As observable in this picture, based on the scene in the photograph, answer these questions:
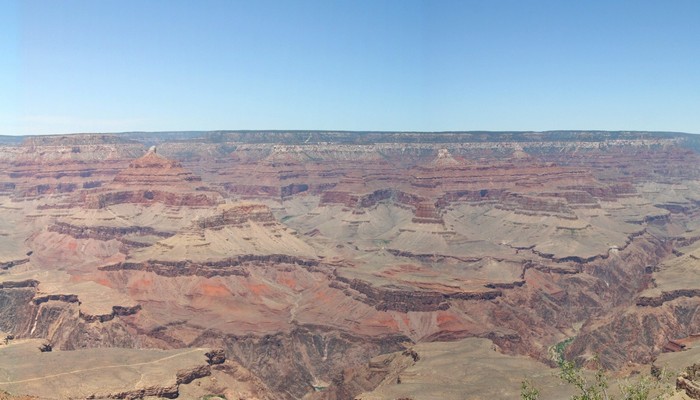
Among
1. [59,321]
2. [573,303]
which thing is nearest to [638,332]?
[573,303]

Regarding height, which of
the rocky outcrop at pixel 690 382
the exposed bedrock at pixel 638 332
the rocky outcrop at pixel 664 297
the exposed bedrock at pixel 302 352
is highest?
the rocky outcrop at pixel 690 382

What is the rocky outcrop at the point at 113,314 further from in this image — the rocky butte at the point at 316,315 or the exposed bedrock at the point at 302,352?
the exposed bedrock at the point at 302,352

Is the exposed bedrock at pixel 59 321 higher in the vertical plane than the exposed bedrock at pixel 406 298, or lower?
lower

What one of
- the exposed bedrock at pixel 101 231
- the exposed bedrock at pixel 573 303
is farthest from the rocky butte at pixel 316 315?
the exposed bedrock at pixel 101 231

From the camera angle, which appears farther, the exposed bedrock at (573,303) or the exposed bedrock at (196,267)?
the exposed bedrock at (196,267)

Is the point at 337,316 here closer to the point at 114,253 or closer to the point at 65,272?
the point at 65,272

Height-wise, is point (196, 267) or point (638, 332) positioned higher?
point (196, 267)

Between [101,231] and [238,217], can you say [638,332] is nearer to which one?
[238,217]

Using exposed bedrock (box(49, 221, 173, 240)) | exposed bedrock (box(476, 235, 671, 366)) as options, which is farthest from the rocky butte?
exposed bedrock (box(49, 221, 173, 240))

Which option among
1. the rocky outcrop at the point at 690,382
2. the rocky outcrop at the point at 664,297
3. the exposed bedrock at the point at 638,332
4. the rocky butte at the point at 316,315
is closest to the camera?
the rocky outcrop at the point at 690,382

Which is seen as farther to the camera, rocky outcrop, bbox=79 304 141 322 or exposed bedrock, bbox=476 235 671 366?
exposed bedrock, bbox=476 235 671 366

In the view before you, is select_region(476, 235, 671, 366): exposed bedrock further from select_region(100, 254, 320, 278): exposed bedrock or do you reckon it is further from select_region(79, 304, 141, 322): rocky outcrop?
select_region(79, 304, 141, 322): rocky outcrop

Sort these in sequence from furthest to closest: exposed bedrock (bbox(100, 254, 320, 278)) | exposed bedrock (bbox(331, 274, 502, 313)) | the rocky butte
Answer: exposed bedrock (bbox(100, 254, 320, 278)) → exposed bedrock (bbox(331, 274, 502, 313)) → the rocky butte
